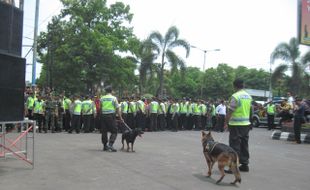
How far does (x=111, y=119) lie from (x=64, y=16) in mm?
27324

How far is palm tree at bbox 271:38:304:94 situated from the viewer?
146 feet

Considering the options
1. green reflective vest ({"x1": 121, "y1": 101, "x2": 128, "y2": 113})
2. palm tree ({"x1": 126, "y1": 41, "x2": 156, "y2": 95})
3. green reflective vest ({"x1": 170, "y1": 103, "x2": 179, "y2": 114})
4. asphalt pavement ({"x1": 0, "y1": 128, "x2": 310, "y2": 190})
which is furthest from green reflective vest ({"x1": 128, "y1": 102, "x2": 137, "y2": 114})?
palm tree ({"x1": 126, "y1": 41, "x2": 156, "y2": 95})

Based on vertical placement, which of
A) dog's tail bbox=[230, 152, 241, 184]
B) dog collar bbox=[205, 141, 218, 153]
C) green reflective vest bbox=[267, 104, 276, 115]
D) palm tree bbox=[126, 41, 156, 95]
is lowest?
dog's tail bbox=[230, 152, 241, 184]

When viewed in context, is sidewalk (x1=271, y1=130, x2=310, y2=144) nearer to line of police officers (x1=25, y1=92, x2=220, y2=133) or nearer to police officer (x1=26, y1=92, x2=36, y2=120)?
line of police officers (x1=25, y1=92, x2=220, y2=133)

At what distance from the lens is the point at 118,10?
126 feet

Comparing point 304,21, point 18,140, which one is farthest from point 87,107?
point 304,21

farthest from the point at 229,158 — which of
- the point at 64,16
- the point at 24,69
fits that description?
the point at 64,16

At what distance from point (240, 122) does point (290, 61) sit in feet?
124

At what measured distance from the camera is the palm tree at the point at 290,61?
146ft

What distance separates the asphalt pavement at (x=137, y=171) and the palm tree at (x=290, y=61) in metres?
33.6

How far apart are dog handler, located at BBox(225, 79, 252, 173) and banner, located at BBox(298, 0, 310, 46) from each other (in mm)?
14006

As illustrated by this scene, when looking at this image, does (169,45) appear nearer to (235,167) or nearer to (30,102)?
(30,102)

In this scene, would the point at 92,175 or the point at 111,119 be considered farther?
the point at 111,119

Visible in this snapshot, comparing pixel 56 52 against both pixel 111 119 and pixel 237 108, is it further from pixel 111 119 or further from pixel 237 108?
pixel 237 108
